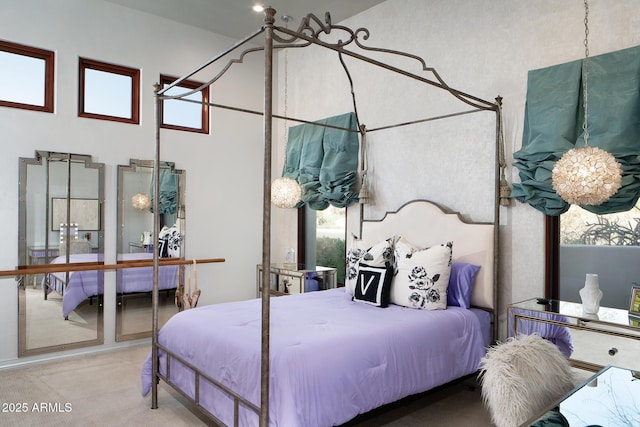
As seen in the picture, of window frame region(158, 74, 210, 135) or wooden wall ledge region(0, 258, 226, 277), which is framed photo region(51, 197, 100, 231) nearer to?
wooden wall ledge region(0, 258, 226, 277)

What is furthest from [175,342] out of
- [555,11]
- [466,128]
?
[555,11]

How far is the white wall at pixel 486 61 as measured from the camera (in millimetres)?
2900

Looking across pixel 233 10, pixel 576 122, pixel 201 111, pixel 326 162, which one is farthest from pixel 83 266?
pixel 576 122

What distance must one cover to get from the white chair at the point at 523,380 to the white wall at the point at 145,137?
380 centimetres

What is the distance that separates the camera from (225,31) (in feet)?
15.6

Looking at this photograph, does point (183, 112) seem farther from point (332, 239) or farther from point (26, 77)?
point (332, 239)

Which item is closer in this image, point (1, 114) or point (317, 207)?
point (1, 114)

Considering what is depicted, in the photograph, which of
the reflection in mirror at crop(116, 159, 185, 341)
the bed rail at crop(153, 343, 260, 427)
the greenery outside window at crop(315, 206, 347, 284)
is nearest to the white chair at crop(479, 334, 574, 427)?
the bed rail at crop(153, 343, 260, 427)

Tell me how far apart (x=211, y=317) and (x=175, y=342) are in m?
0.28

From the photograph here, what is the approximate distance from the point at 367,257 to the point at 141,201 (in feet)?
7.80

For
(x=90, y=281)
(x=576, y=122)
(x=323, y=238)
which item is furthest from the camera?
(x=323, y=238)

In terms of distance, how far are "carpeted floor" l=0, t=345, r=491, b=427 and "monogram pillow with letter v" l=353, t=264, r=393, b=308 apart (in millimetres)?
709

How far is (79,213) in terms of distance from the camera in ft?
12.8

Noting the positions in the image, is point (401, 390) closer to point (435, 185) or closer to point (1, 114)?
point (435, 185)
